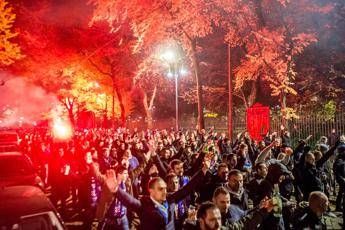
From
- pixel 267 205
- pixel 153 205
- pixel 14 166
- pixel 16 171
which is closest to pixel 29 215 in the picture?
pixel 153 205

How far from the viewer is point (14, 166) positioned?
958 cm

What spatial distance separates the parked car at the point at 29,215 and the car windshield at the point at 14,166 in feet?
12.6

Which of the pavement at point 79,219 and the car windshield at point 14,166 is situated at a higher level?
the car windshield at point 14,166

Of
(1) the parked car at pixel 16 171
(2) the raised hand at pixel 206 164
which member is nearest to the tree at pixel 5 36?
(1) the parked car at pixel 16 171

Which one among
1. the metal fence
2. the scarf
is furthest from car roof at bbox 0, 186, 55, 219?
the metal fence

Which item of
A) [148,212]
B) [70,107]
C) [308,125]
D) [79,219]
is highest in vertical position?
[70,107]

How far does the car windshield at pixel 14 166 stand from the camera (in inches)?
368

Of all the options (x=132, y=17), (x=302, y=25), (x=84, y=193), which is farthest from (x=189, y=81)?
(x=84, y=193)

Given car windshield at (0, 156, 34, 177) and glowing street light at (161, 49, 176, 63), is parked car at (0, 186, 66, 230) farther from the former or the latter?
glowing street light at (161, 49, 176, 63)

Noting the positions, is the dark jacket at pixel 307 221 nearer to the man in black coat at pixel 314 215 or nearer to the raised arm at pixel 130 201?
the man in black coat at pixel 314 215

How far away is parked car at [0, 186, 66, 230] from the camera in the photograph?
500 cm

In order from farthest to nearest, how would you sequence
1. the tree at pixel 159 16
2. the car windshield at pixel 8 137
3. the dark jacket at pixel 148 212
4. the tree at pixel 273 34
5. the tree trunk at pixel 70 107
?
the tree trunk at pixel 70 107
the tree at pixel 273 34
the tree at pixel 159 16
the car windshield at pixel 8 137
the dark jacket at pixel 148 212

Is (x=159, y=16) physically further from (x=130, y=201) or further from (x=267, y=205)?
(x=267, y=205)

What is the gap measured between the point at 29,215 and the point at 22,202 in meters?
0.50
